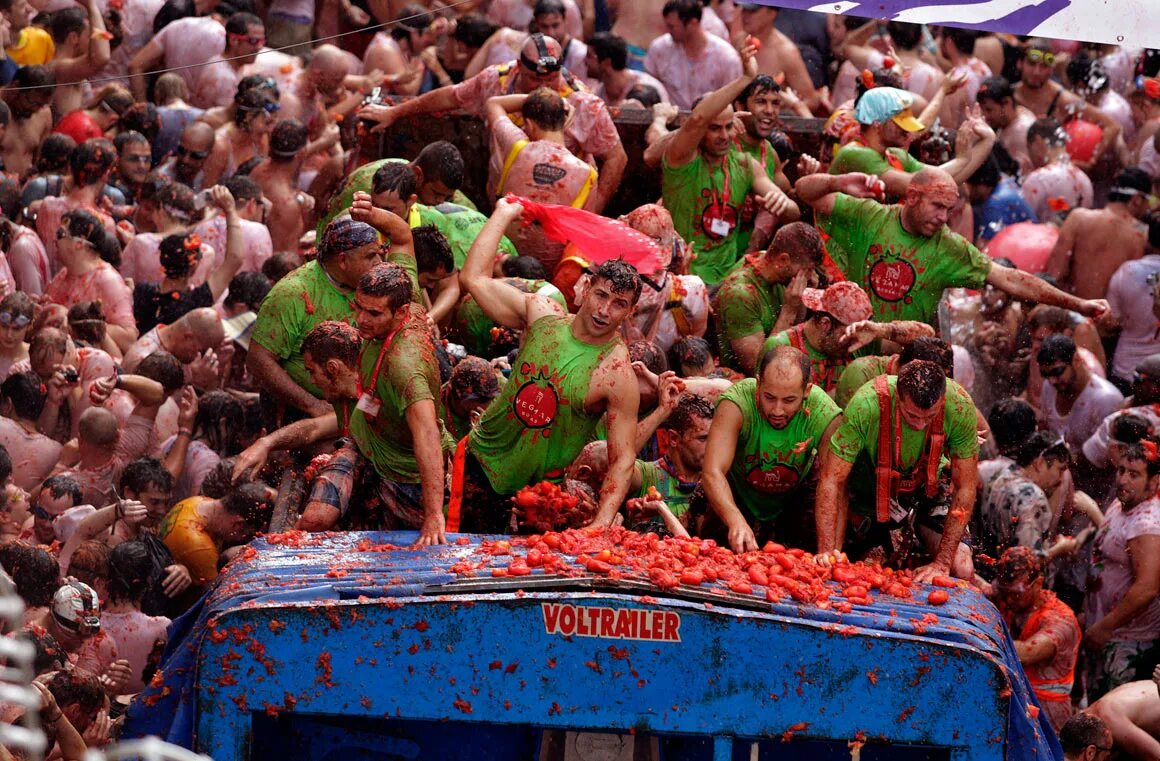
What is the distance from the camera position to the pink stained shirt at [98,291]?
1046 centimetres

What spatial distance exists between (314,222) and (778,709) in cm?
635

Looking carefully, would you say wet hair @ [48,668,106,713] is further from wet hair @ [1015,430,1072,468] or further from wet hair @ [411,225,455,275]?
wet hair @ [1015,430,1072,468]

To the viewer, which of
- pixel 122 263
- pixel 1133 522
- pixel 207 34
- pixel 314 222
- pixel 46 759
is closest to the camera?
pixel 46 759

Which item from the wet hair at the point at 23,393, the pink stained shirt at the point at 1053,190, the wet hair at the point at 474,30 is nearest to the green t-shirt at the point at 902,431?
the wet hair at the point at 23,393

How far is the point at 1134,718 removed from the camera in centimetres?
888

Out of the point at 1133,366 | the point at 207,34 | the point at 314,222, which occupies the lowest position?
the point at 1133,366

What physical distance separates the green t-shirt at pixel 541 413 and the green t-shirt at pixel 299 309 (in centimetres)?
126

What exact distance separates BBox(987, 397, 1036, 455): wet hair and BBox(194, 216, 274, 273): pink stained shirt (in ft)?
14.9

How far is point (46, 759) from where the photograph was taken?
7.60 metres

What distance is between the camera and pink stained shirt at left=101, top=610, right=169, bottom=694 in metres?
8.40

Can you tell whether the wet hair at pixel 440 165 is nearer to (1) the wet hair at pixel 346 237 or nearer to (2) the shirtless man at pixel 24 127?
(1) the wet hair at pixel 346 237

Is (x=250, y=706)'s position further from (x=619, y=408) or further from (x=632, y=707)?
(x=619, y=408)

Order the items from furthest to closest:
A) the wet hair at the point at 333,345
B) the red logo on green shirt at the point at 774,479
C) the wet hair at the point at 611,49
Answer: the wet hair at the point at 611,49 < the red logo on green shirt at the point at 774,479 < the wet hair at the point at 333,345

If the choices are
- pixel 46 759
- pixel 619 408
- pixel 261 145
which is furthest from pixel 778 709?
pixel 261 145
